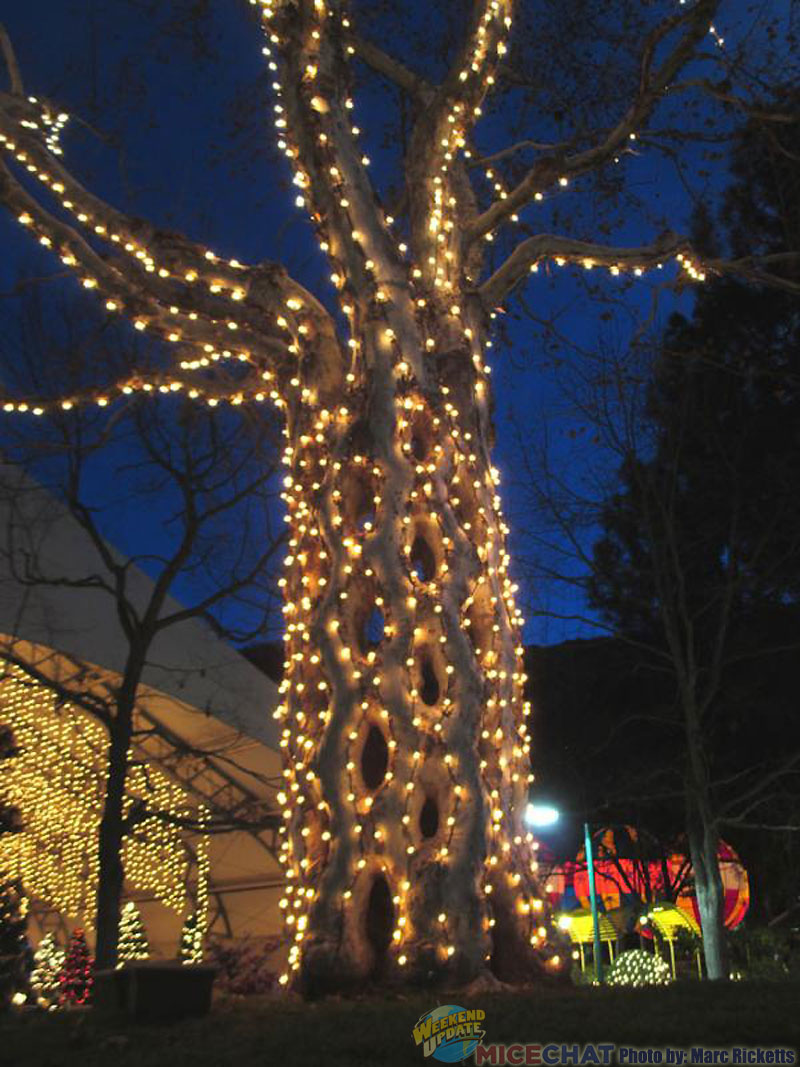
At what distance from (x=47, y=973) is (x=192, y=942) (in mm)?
2155

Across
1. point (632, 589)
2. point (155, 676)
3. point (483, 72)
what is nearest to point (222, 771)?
point (155, 676)

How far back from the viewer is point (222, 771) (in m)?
15.6

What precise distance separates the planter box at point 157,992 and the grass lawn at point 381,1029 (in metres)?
0.12

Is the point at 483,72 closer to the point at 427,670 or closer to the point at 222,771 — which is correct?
the point at 427,670

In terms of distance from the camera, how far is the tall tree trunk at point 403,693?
5641 millimetres

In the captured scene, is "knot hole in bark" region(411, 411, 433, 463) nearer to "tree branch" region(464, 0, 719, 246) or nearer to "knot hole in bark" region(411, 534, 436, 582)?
"knot hole in bark" region(411, 534, 436, 582)

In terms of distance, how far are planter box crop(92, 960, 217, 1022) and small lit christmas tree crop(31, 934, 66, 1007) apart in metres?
6.14

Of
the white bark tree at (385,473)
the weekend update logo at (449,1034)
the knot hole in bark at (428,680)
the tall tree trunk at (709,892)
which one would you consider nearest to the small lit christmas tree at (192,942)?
the tall tree trunk at (709,892)

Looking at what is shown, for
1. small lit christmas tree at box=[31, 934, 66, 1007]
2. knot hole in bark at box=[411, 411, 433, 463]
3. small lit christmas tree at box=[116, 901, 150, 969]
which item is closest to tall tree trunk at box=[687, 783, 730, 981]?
small lit christmas tree at box=[31, 934, 66, 1007]

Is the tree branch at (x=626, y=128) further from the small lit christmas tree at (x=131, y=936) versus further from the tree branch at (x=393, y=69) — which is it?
the small lit christmas tree at (x=131, y=936)

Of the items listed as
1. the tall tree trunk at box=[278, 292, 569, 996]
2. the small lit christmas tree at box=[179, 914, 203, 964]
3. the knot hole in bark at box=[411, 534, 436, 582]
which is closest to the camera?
the tall tree trunk at box=[278, 292, 569, 996]

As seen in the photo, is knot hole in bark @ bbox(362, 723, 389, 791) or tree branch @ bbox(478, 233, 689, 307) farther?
tree branch @ bbox(478, 233, 689, 307)

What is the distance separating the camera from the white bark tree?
5.76 meters

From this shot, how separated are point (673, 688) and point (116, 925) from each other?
11.4m
